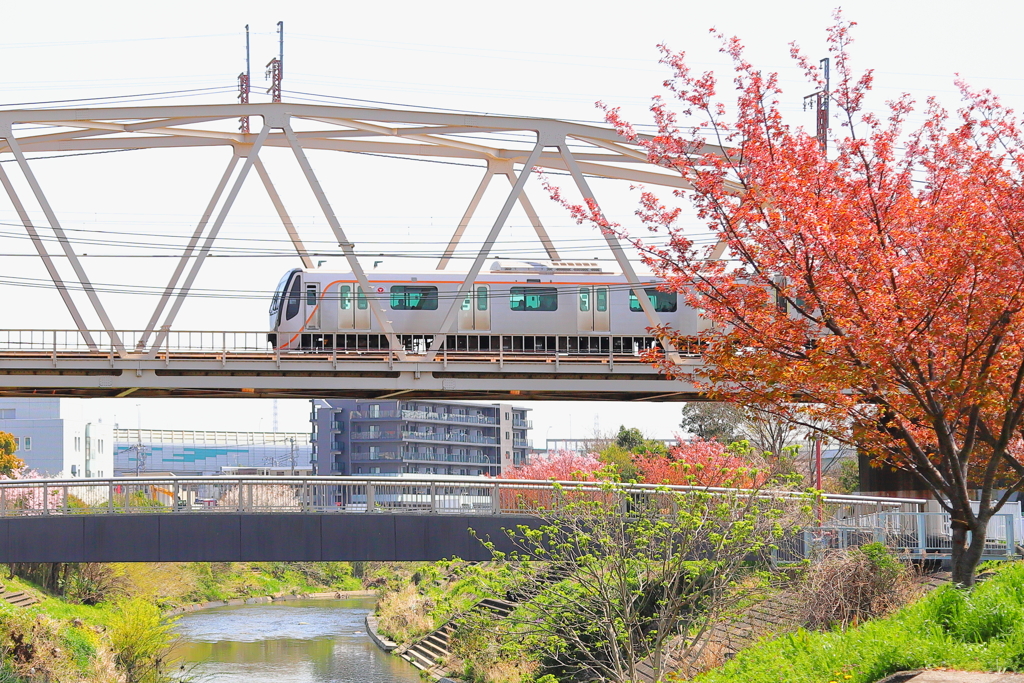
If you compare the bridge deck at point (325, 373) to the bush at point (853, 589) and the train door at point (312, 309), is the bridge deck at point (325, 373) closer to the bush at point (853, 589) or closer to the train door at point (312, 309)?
the train door at point (312, 309)

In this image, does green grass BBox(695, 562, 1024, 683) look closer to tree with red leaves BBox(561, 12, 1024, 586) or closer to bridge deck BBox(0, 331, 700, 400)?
tree with red leaves BBox(561, 12, 1024, 586)

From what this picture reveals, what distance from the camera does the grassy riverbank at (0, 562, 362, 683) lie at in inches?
1033

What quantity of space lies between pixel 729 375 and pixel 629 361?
70.8 feet

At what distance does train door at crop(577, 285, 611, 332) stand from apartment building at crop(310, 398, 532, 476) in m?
68.9

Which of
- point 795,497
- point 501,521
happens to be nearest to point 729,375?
point 795,497

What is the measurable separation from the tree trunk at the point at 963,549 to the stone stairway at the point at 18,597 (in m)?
31.4

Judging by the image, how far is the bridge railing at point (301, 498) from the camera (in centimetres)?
2361

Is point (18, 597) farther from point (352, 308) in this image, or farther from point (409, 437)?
point (409, 437)

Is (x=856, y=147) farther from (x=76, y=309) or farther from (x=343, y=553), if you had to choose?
(x=76, y=309)

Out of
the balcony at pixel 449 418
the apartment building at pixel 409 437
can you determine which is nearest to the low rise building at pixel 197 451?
the apartment building at pixel 409 437

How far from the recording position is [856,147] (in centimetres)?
1314

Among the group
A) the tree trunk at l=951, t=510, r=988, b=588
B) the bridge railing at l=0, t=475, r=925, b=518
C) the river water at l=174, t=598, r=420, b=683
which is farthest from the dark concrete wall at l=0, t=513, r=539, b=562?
the tree trunk at l=951, t=510, r=988, b=588

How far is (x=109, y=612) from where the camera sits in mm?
40906

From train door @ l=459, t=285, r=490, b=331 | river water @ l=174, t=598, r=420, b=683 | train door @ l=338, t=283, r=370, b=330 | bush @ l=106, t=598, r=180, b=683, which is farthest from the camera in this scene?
river water @ l=174, t=598, r=420, b=683
